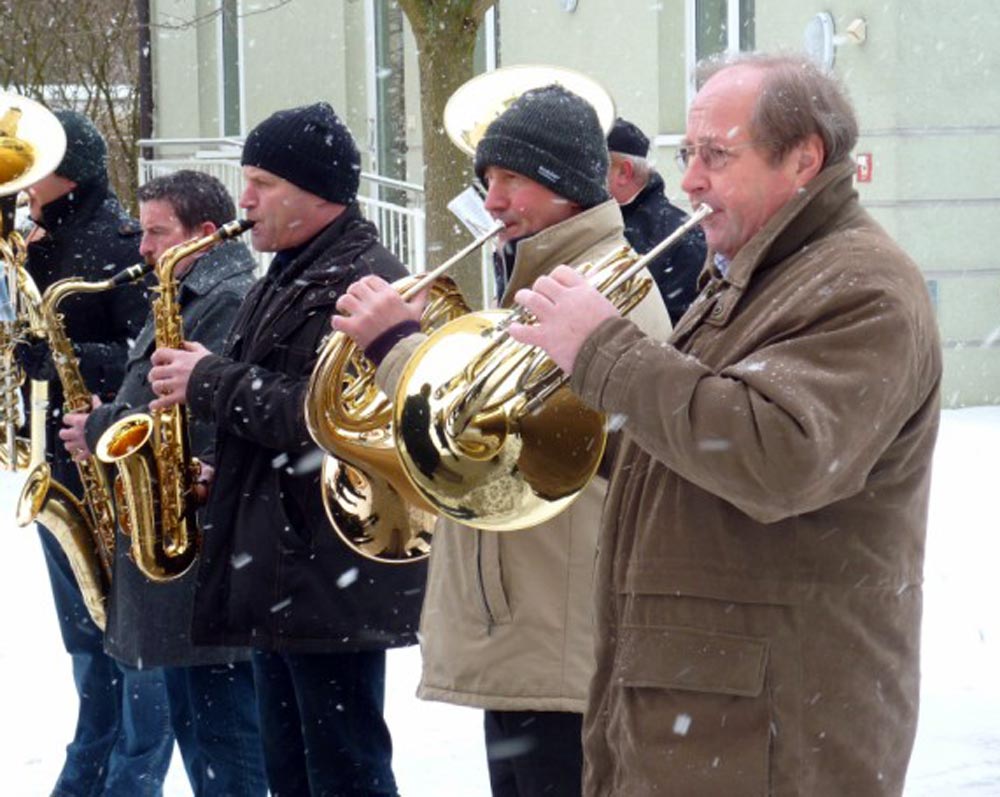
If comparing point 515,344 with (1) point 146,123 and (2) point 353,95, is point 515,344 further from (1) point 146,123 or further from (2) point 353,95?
(1) point 146,123

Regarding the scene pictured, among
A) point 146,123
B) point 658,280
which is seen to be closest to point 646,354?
point 658,280

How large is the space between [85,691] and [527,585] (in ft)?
7.39

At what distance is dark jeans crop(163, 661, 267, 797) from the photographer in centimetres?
464

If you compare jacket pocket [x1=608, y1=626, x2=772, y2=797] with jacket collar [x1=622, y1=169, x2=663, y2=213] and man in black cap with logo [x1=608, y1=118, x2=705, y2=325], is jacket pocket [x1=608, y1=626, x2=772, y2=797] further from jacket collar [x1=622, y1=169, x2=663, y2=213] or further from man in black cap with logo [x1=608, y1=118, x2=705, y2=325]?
jacket collar [x1=622, y1=169, x2=663, y2=213]

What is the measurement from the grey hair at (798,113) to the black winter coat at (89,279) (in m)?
2.93

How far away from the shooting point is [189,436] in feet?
15.1

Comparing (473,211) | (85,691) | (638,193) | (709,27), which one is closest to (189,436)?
(85,691)

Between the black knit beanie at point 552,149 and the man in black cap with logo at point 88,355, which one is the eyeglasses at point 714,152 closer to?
the black knit beanie at point 552,149

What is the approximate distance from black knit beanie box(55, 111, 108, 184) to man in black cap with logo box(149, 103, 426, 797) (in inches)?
53.0

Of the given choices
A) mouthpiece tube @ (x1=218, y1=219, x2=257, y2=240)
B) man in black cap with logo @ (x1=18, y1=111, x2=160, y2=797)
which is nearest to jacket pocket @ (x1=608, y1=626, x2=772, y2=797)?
mouthpiece tube @ (x1=218, y1=219, x2=257, y2=240)

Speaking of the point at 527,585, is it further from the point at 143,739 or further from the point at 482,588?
the point at 143,739

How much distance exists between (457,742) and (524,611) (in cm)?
254

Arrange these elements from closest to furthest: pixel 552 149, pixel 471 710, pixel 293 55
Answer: pixel 552 149 → pixel 471 710 → pixel 293 55

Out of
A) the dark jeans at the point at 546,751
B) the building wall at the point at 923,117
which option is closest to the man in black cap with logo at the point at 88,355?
the dark jeans at the point at 546,751
